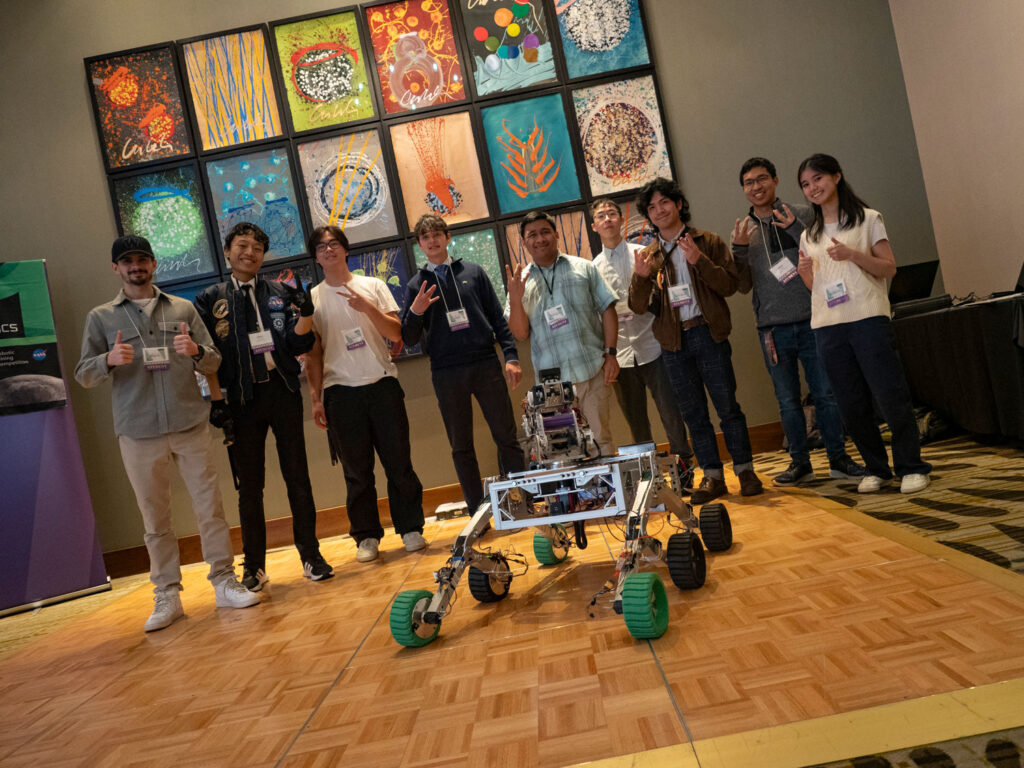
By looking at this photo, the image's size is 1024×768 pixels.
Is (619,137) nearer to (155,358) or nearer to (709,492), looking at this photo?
(709,492)

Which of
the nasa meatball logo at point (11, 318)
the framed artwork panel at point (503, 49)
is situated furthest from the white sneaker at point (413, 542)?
the framed artwork panel at point (503, 49)

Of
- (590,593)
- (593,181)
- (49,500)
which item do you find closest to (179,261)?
(49,500)

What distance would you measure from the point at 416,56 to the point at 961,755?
477 cm

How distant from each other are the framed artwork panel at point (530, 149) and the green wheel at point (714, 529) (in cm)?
279

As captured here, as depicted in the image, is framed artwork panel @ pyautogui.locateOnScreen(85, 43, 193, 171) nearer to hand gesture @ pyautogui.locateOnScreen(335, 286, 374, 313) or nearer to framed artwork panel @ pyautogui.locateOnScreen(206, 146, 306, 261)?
framed artwork panel @ pyautogui.locateOnScreen(206, 146, 306, 261)

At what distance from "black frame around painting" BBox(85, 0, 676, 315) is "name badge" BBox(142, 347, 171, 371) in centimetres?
188

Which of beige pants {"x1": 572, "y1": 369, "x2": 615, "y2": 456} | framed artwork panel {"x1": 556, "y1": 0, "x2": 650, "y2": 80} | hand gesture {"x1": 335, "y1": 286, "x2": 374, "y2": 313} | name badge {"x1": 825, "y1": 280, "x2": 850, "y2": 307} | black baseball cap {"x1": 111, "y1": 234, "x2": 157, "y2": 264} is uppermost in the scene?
framed artwork panel {"x1": 556, "y1": 0, "x2": 650, "y2": 80}

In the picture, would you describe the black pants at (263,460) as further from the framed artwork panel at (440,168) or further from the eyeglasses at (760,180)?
the eyeglasses at (760,180)

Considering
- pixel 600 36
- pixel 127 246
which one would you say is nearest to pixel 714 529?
pixel 127 246

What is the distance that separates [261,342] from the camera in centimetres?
344

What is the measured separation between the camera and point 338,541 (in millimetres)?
4719

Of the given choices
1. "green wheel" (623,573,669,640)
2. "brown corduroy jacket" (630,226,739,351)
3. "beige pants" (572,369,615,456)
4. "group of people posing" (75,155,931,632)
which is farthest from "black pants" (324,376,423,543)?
"green wheel" (623,573,669,640)

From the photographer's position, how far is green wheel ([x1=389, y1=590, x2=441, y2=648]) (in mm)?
2143

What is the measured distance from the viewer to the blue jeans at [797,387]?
11.6 feet
